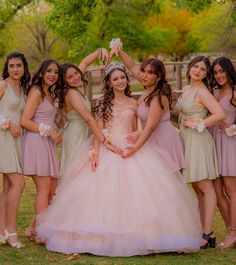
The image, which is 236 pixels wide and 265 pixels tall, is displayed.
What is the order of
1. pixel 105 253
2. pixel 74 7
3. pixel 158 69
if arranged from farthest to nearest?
pixel 74 7, pixel 158 69, pixel 105 253

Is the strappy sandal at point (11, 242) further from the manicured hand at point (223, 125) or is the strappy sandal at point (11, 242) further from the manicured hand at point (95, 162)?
the manicured hand at point (223, 125)

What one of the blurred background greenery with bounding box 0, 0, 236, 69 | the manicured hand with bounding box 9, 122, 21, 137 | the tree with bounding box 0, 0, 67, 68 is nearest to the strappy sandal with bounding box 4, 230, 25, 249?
the manicured hand with bounding box 9, 122, 21, 137

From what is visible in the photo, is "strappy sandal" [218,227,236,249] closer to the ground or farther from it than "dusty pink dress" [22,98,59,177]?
closer to the ground

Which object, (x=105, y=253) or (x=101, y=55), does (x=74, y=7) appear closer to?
(x=101, y=55)

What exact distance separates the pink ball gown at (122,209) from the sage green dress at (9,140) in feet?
1.76

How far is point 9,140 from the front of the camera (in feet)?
21.3

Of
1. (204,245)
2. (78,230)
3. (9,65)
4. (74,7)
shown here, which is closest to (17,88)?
(9,65)

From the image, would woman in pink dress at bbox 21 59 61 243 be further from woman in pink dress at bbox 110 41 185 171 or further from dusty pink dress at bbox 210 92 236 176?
dusty pink dress at bbox 210 92 236 176

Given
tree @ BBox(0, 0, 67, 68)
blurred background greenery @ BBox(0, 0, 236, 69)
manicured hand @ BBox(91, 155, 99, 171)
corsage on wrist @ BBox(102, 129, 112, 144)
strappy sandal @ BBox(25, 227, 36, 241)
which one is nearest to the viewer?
manicured hand @ BBox(91, 155, 99, 171)

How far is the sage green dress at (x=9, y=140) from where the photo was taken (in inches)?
254

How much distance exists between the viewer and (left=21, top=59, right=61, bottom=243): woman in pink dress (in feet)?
21.3

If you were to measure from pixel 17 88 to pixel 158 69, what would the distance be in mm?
1481

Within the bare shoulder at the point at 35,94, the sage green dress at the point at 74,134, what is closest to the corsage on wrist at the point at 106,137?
the sage green dress at the point at 74,134

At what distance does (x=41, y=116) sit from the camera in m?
6.57
